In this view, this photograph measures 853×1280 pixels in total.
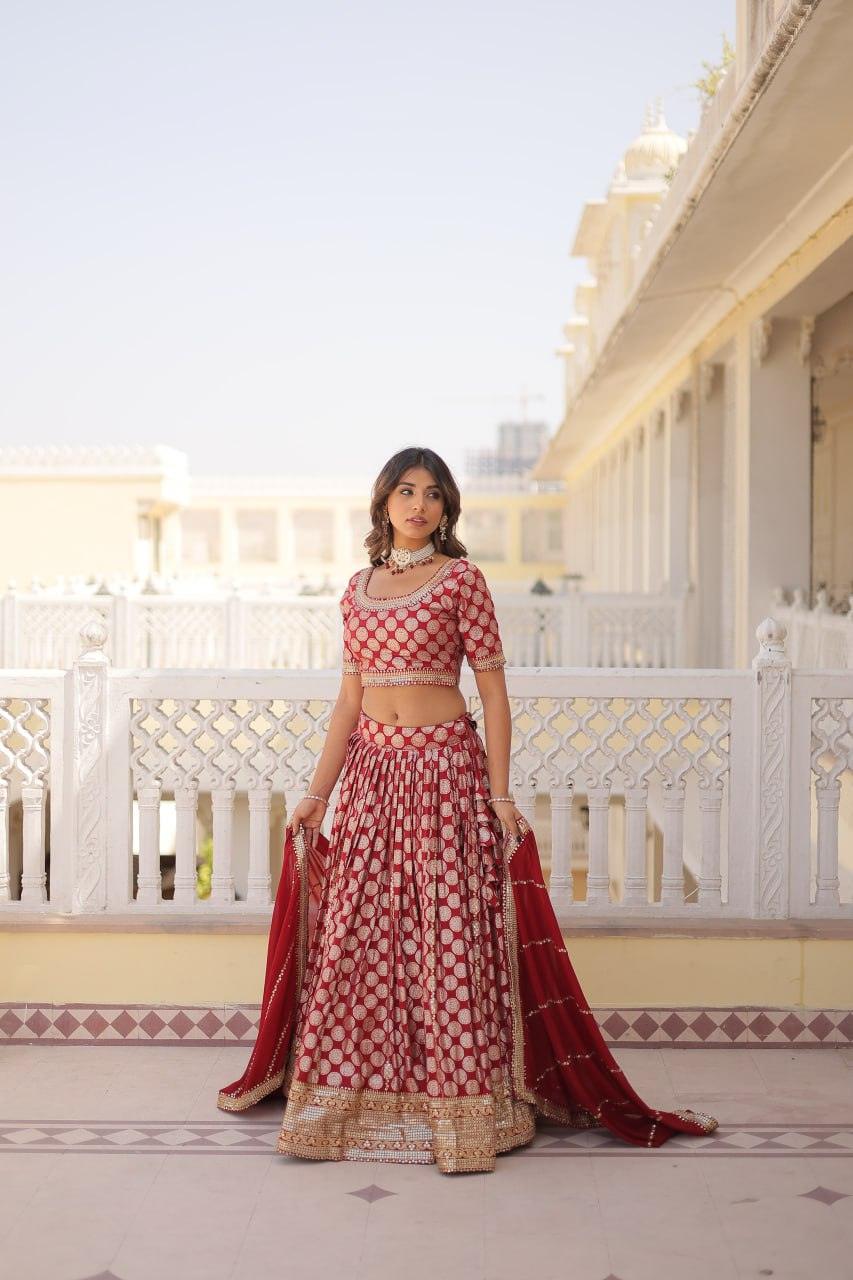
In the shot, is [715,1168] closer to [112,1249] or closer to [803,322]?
[112,1249]

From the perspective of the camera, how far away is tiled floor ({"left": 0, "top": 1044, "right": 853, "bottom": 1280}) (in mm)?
2865

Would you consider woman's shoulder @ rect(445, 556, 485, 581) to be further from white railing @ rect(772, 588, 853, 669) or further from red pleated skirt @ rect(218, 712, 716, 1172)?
white railing @ rect(772, 588, 853, 669)

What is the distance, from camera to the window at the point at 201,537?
38.1m

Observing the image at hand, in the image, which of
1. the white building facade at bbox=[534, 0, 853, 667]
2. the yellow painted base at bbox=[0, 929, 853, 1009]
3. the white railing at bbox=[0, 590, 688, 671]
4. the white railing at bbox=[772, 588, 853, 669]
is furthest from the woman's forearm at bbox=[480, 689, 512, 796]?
the white railing at bbox=[0, 590, 688, 671]

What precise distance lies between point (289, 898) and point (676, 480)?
34.5 ft

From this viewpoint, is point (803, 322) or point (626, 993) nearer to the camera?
point (626, 993)

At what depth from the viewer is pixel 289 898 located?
3590mm

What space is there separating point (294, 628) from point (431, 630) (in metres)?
8.61

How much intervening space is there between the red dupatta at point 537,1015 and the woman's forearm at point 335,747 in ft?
0.44

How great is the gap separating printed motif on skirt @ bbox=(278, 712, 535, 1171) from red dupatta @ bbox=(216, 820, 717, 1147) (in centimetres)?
5

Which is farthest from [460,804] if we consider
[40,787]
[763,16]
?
[763,16]

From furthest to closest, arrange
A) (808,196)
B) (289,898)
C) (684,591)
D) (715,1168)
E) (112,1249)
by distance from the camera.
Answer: (684,591) < (808,196) < (289,898) < (715,1168) < (112,1249)

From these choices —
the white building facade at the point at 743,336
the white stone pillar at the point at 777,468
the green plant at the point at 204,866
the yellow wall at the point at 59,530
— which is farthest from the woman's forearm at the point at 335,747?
the yellow wall at the point at 59,530

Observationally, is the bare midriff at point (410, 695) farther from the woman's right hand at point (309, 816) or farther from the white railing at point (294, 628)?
the white railing at point (294, 628)
